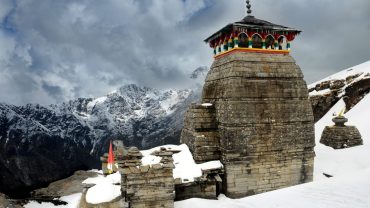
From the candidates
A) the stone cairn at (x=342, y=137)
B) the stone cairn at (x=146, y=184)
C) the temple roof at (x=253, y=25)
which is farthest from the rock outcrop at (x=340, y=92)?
the stone cairn at (x=146, y=184)

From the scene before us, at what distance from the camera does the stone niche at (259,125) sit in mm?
13125

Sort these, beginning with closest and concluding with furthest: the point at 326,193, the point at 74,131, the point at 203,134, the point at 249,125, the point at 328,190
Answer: the point at 326,193, the point at 328,190, the point at 249,125, the point at 203,134, the point at 74,131

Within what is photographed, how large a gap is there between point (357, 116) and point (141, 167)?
23.0 metres

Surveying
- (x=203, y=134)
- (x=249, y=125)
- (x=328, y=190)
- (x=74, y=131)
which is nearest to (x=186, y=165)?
(x=203, y=134)

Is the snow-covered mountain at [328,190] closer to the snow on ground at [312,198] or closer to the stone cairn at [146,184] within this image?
the snow on ground at [312,198]

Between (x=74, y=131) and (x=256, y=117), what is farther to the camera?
(x=74, y=131)

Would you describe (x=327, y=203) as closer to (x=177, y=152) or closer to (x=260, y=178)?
(x=260, y=178)

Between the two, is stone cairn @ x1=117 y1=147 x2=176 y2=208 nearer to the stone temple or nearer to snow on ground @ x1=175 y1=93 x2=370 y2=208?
the stone temple

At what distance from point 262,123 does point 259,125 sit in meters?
0.17

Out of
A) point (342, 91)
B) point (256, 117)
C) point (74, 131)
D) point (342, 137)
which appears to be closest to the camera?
point (256, 117)

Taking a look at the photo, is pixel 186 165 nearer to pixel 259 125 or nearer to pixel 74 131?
pixel 259 125

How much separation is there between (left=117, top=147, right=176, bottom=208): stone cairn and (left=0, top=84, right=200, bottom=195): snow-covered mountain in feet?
96.3

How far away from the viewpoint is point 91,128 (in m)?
58.0

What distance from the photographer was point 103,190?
12.1 m
